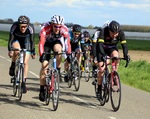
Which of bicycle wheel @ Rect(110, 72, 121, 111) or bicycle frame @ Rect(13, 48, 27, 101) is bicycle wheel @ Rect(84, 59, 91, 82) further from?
bicycle wheel @ Rect(110, 72, 121, 111)

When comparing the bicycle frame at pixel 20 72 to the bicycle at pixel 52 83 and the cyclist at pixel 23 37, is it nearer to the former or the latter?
the cyclist at pixel 23 37

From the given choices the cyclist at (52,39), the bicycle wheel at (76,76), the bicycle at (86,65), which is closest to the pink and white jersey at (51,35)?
the cyclist at (52,39)

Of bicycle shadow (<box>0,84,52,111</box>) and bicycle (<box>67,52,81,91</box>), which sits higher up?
bicycle (<box>67,52,81,91</box>)

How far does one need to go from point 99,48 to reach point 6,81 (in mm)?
4909

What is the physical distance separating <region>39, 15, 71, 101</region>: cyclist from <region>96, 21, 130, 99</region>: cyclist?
0.84m

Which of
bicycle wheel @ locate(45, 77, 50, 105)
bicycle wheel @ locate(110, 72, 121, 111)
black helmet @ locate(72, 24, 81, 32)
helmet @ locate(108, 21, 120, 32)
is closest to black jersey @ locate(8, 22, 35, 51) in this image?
bicycle wheel @ locate(45, 77, 50, 105)

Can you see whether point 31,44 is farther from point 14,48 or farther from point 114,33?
point 114,33

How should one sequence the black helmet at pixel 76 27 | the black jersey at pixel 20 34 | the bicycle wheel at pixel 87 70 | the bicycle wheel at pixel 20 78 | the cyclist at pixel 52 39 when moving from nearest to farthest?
the cyclist at pixel 52 39 < the bicycle wheel at pixel 20 78 < the black jersey at pixel 20 34 < the black helmet at pixel 76 27 < the bicycle wheel at pixel 87 70

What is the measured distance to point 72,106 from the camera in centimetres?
862

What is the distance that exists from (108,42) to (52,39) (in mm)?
1411

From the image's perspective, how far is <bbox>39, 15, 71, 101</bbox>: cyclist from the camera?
8141 mm

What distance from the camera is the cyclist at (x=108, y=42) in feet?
27.0

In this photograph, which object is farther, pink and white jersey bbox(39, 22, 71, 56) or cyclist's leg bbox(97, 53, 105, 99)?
cyclist's leg bbox(97, 53, 105, 99)

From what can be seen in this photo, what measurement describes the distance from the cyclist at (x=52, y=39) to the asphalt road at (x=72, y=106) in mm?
609
